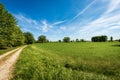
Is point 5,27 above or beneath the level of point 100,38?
beneath

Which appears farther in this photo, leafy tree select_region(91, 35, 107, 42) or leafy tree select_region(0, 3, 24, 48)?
leafy tree select_region(91, 35, 107, 42)

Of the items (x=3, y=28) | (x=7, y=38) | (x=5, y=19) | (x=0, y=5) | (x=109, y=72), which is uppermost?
(x=0, y=5)

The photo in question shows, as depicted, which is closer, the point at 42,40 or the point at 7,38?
the point at 7,38

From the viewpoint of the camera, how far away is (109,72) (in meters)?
10.8

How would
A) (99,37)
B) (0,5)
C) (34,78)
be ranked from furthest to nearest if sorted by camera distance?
(99,37)
(0,5)
(34,78)

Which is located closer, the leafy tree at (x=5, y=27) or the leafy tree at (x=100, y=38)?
the leafy tree at (x=5, y=27)

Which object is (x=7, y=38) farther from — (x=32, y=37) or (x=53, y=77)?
(x=32, y=37)

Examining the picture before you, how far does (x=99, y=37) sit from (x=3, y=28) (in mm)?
119121

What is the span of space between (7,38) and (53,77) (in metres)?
31.0

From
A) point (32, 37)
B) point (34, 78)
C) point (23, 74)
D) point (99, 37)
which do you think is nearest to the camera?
point (34, 78)

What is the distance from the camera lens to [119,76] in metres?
9.46

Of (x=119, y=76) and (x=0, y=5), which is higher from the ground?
(x=0, y=5)

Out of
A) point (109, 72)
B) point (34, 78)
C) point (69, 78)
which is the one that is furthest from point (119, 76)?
point (34, 78)

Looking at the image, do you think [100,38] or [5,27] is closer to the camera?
[5,27]
